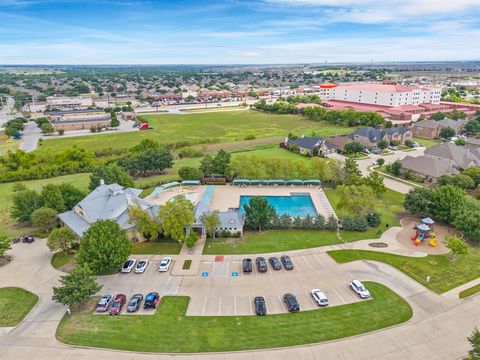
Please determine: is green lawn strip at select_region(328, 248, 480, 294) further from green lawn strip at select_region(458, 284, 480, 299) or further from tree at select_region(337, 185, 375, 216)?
tree at select_region(337, 185, 375, 216)

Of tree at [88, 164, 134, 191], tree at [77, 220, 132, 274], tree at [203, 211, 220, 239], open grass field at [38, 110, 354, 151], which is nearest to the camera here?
tree at [77, 220, 132, 274]

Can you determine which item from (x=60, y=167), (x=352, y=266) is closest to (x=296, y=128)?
(x=60, y=167)

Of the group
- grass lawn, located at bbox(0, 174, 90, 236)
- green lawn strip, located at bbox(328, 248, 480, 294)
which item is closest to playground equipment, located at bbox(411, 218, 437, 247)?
green lawn strip, located at bbox(328, 248, 480, 294)

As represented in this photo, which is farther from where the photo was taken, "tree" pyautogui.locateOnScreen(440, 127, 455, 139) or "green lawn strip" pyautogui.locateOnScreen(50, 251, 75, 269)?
"tree" pyautogui.locateOnScreen(440, 127, 455, 139)

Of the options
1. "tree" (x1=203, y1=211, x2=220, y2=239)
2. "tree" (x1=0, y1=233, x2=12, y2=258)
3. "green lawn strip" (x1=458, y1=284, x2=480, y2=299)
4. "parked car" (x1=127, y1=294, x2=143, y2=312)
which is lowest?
"green lawn strip" (x1=458, y1=284, x2=480, y2=299)

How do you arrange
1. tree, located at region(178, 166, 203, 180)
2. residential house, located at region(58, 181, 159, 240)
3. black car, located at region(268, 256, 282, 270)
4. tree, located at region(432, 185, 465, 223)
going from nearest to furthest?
1. black car, located at region(268, 256, 282, 270)
2. residential house, located at region(58, 181, 159, 240)
3. tree, located at region(432, 185, 465, 223)
4. tree, located at region(178, 166, 203, 180)

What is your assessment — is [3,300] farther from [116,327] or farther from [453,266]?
[453,266]

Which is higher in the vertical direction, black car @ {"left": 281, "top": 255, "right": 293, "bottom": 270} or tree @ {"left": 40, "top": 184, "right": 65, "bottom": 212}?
tree @ {"left": 40, "top": 184, "right": 65, "bottom": 212}
